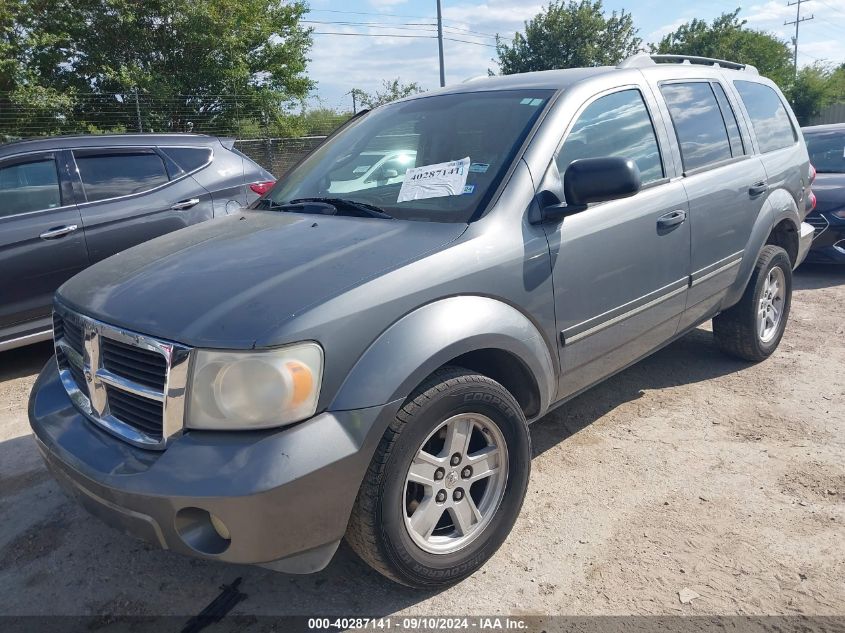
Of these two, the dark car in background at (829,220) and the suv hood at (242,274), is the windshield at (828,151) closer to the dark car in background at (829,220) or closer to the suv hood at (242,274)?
the dark car in background at (829,220)

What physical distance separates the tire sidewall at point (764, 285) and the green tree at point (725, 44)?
3167 centimetres

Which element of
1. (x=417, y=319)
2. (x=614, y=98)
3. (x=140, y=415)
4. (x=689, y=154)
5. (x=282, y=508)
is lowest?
(x=282, y=508)

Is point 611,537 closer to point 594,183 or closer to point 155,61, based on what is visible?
point 594,183

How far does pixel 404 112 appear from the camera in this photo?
343 cm

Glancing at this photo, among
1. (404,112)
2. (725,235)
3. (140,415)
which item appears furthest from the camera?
(725,235)

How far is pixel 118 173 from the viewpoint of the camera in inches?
207

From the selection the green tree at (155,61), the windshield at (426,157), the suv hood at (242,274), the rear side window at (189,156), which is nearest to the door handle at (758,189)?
the windshield at (426,157)

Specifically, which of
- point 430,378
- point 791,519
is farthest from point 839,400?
point 430,378

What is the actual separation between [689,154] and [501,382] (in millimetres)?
1802

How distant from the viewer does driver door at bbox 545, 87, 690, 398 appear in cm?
278

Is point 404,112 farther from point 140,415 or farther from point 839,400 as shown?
point 839,400

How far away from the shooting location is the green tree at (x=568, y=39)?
31000mm

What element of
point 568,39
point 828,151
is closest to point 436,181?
point 828,151

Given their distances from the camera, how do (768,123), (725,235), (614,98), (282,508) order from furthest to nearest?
(768,123)
(725,235)
(614,98)
(282,508)
